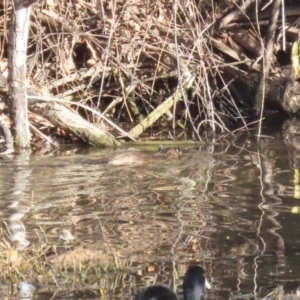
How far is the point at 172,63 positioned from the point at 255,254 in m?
8.39

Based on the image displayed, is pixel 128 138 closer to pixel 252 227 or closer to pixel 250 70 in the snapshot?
pixel 250 70

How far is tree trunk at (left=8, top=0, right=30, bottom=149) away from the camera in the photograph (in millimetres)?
13203

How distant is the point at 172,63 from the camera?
50.8ft

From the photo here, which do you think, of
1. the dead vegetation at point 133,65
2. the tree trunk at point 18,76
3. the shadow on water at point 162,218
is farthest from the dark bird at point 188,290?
the tree trunk at point 18,76

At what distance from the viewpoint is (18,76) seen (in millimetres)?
13461

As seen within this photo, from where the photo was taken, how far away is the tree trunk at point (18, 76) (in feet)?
43.3

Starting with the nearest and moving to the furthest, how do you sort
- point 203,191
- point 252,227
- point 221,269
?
point 221,269
point 252,227
point 203,191

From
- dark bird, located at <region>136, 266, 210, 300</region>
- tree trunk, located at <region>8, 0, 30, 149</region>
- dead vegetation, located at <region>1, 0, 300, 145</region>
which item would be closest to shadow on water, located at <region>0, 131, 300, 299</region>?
dark bird, located at <region>136, 266, 210, 300</region>

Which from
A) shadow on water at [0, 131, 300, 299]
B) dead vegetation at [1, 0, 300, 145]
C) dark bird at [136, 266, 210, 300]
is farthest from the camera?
dead vegetation at [1, 0, 300, 145]

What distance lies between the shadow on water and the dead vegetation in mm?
1304

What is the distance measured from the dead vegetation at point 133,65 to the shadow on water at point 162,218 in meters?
1.30

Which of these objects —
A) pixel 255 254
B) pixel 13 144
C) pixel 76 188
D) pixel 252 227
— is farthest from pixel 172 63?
pixel 255 254

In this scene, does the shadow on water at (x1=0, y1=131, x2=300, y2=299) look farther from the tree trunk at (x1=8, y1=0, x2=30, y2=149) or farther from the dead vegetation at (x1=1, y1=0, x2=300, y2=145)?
the dead vegetation at (x1=1, y1=0, x2=300, y2=145)

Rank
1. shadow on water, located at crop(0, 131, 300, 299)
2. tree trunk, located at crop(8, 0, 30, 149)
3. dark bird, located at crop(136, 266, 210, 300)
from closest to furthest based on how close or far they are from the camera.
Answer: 1. dark bird, located at crop(136, 266, 210, 300)
2. shadow on water, located at crop(0, 131, 300, 299)
3. tree trunk, located at crop(8, 0, 30, 149)
